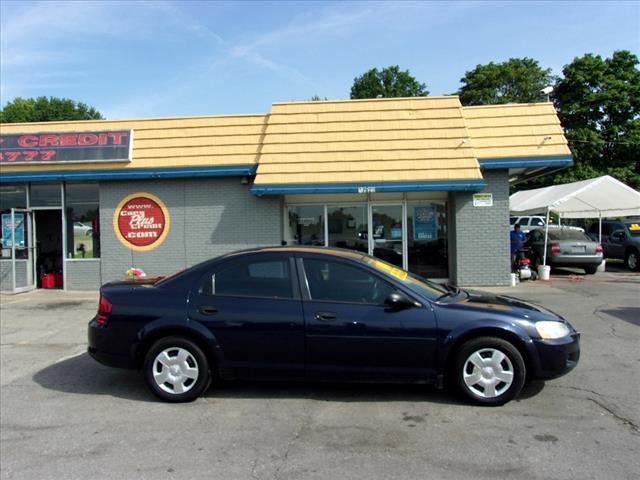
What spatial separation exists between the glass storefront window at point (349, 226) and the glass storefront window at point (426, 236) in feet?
3.75

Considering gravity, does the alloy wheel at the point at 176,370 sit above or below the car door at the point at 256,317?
below

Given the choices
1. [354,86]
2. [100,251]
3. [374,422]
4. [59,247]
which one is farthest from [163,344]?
[354,86]

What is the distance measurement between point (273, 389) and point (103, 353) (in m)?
1.77

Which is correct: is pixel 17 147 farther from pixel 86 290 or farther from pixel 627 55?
pixel 627 55

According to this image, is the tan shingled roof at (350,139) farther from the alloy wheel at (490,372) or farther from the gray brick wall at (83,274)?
the alloy wheel at (490,372)

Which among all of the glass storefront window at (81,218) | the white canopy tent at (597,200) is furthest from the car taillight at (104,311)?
the white canopy tent at (597,200)

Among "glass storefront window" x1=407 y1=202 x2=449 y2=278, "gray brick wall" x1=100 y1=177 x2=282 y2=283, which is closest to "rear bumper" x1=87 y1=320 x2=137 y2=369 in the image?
"gray brick wall" x1=100 y1=177 x2=282 y2=283

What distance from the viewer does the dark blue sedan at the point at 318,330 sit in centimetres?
473

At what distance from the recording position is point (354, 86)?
171ft

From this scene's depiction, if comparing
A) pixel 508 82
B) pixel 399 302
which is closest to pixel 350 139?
pixel 399 302

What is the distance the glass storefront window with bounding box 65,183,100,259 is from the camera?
13367 mm

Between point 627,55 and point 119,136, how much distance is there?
32.2 metres

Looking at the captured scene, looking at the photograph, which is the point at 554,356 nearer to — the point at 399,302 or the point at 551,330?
the point at 551,330

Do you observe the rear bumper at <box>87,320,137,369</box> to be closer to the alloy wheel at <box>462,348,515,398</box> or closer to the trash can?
→ the alloy wheel at <box>462,348,515,398</box>
